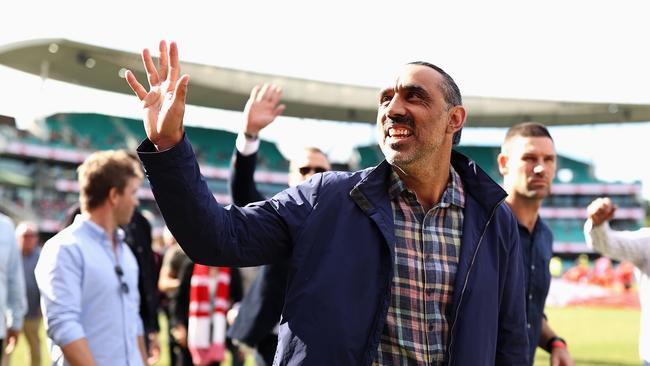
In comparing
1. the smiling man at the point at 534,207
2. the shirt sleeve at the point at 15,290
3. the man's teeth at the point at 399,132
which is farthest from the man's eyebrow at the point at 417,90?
the shirt sleeve at the point at 15,290

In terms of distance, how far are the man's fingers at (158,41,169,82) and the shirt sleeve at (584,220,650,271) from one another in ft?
10.2

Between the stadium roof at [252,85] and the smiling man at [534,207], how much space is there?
133ft

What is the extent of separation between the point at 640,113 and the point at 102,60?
3509 centimetres

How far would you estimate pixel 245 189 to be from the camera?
4.73 m

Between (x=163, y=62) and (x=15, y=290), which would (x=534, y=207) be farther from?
(x=15, y=290)

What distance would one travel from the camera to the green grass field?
12.9m

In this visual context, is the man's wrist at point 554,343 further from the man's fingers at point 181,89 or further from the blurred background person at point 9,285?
the blurred background person at point 9,285

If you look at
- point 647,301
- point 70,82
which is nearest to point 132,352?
point 647,301

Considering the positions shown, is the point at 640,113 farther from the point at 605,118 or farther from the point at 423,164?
the point at 423,164

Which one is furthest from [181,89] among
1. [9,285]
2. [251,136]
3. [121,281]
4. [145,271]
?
[9,285]

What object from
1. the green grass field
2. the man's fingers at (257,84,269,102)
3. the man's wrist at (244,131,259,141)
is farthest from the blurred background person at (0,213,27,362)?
the green grass field

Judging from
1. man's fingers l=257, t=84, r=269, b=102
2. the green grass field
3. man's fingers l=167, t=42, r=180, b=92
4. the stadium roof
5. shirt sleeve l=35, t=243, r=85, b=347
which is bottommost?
the green grass field

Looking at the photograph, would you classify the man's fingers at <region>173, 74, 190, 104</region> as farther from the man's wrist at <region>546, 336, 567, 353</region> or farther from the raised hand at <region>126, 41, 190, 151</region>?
the man's wrist at <region>546, 336, 567, 353</region>

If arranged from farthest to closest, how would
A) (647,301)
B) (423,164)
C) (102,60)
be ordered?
(102,60) → (647,301) → (423,164)
